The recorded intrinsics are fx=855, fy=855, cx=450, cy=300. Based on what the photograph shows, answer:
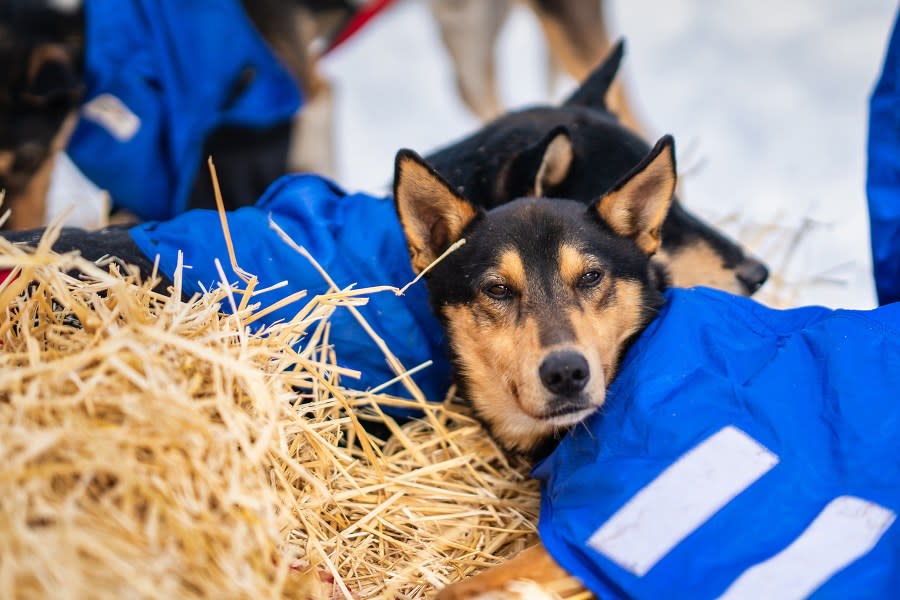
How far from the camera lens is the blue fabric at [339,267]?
2.70m

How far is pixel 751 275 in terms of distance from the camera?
316cm

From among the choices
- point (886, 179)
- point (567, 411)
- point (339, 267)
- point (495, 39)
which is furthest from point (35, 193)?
point (886, 179)

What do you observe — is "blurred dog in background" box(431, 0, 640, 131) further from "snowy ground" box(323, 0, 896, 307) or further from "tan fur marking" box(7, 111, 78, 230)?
"tan fur marking" box(7, 111, 78, 230)

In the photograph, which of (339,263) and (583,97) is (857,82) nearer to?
(583,97)

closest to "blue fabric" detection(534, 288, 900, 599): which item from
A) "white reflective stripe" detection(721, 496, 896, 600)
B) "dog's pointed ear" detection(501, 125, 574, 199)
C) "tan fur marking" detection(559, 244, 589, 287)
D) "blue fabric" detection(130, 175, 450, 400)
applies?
"white reflective stripe" detection(721, 496, 896, 600)

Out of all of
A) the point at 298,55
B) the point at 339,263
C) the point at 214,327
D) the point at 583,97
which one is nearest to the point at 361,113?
the point at 298,55

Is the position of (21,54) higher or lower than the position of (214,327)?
higher

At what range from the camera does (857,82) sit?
591cm

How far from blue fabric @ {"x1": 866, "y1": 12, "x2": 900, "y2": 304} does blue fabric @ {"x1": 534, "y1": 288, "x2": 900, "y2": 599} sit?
69 cm

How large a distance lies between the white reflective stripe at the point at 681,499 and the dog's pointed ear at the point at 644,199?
0.77 meters

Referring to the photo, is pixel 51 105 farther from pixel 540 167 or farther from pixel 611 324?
pixel 611 324

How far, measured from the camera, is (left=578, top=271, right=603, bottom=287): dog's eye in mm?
2447

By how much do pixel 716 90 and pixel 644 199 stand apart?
399 cm

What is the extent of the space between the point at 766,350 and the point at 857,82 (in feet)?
14.5
